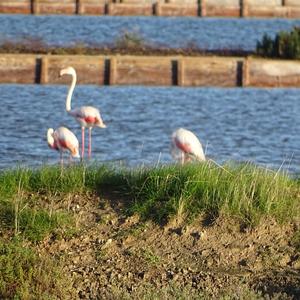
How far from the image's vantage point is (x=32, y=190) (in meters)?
10.7

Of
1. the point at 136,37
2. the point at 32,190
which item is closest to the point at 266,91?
the point at 136,37

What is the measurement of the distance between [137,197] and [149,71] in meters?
20.0

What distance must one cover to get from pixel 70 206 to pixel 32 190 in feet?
1.50

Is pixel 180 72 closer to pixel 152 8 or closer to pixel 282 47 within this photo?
pixel 282 47

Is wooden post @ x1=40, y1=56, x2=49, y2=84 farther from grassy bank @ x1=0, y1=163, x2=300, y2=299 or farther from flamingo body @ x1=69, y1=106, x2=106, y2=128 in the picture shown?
grassy bank @ x1=0, y1=163, x2=300, y2=299

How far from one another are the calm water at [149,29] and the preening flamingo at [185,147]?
2705 cm

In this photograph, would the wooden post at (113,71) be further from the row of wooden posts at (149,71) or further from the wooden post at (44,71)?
the wooden post at (44,71)

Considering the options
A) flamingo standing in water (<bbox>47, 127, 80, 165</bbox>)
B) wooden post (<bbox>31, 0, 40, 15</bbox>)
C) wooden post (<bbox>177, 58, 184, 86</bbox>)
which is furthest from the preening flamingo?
wooden post (<bbox>31, 0, 40, 15</bbox>)

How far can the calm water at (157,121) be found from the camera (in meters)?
19.4

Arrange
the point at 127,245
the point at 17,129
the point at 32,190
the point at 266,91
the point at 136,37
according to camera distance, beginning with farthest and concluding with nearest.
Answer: the point at 136,37
the point at 266,91
the point at 17,129
the point at 32,190
the point at 127,245

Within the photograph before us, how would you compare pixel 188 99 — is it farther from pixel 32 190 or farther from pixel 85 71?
pixel 32 190

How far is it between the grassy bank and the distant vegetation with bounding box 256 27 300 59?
79.4 feet

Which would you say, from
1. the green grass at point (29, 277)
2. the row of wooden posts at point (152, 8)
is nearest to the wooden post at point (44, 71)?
the green grass at point (29, 277)

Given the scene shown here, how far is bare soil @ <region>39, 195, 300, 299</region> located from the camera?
931 cm
